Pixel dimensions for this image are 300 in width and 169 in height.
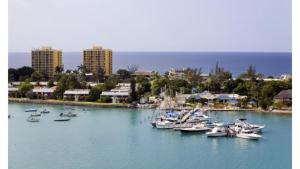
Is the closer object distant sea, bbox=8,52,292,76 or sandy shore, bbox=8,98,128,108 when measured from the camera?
sandy shore, bbox=8,98,128,108

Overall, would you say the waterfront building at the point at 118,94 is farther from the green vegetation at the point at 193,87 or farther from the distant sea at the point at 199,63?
the distant sea at the point at 199,63

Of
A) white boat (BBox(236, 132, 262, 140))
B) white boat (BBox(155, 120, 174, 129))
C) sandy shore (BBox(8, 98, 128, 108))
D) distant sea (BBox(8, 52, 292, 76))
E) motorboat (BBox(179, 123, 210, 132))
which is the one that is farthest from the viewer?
distant sea (BBox(8, 52, 292, 76))

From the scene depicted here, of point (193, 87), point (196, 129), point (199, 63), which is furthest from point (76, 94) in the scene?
point (199, 63)

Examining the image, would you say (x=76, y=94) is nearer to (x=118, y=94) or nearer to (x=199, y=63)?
(x=118, y=94)

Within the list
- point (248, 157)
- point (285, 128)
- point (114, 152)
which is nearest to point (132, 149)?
point (114, 152)

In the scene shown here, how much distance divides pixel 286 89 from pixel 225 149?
431cm

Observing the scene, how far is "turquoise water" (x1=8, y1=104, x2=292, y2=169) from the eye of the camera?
5.16 m

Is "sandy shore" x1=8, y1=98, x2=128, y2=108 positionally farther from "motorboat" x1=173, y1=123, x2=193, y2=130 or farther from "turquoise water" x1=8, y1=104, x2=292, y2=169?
"motorboat" x1=173, y1=123, x2=193, y2=130

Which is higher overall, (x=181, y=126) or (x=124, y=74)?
(x=124, y=74)

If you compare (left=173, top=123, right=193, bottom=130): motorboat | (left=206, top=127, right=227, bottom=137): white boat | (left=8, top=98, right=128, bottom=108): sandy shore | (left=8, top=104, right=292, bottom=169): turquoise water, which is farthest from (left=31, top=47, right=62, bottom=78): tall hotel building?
(left=206, top=127, right=227, bottom=137): white boat

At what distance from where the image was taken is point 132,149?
19.2 feet

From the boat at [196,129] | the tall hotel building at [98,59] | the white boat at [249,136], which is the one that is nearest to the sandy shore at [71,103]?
the boat at [196,129]

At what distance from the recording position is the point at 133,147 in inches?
236

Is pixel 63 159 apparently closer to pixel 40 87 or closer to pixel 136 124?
pixel 136 124
